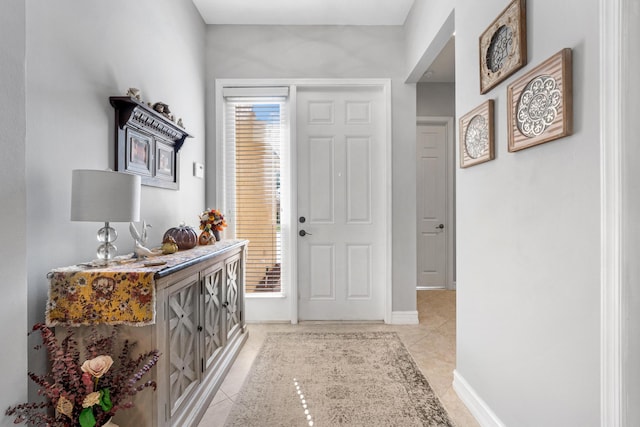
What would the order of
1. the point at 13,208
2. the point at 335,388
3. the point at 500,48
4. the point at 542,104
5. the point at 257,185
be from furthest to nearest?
1. the point at 257,185
2. the point at 335,388
3. the point at 500,48
4. the point at 542,104
5. the point at 13,208

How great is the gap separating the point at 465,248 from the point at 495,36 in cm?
113

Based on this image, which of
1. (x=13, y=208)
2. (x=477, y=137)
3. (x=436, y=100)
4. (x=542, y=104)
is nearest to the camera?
(x=13, y=208)

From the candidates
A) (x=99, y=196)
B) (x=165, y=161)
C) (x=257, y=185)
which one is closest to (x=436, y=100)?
(x=257, y=185)

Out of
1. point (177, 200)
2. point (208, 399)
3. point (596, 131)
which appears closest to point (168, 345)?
point (208, 399)

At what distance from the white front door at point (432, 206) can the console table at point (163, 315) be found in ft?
10.4

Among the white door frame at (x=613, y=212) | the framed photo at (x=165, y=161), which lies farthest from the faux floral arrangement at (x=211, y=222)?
the white door frame at (x=613, y=212)

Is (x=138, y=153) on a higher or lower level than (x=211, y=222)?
higher

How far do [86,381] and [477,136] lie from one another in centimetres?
207

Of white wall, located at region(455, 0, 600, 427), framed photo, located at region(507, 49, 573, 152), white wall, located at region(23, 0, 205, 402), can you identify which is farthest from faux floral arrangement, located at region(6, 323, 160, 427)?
framed photo, located at region(507, 49, 573, 152)

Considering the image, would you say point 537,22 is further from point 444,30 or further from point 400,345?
point 400,345

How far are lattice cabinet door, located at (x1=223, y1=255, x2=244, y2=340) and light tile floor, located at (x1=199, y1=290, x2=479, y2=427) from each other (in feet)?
0.76

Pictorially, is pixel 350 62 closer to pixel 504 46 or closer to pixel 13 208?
pixel 504 46

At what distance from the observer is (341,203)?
3.24 metres

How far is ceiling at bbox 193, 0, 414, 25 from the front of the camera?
2852mm
